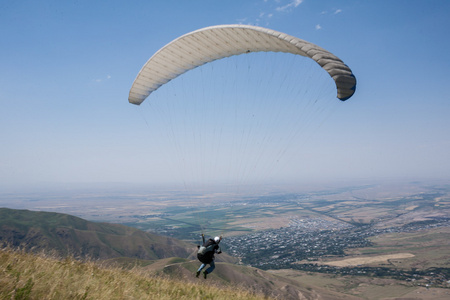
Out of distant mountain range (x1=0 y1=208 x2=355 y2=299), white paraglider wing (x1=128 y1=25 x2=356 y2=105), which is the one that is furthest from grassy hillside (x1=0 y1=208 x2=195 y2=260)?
white paraglider wing (x1=128 y1=25 x2=356 y2=105)

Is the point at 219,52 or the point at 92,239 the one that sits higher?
the point at 219,52

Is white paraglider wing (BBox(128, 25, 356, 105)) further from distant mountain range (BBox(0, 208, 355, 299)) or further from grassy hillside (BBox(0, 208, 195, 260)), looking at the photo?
grassy hillside (BBox(0, 208, 195, 260))

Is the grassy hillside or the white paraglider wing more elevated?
the white paraglider wing

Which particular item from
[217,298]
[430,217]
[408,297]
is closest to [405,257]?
[408,297]

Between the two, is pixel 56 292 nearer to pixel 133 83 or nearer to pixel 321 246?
pixel 133 83

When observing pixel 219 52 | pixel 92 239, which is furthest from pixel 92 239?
pixel 219 52

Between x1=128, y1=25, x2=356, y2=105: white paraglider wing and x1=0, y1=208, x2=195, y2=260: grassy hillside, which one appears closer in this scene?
x1=128, y1=25, x2=356, y2=105: white paraglider wing

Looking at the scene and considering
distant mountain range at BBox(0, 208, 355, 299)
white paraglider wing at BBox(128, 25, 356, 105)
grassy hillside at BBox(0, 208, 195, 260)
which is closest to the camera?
white paraglider wing at BBox(128, 25, 356, 105)

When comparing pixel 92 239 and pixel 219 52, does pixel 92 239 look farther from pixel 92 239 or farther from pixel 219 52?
pixel 219 52

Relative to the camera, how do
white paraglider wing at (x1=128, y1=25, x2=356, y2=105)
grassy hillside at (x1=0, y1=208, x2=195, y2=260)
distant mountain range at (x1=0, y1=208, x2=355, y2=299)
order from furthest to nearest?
grassy hillside at (x1=0, y1=208, x2=195, y2=260) → distant mountain range at (x1=0, y1=208, x2=355, y2=299) → white paraglider wing at (x1=128, y1=25, x2=356, y2=105)
